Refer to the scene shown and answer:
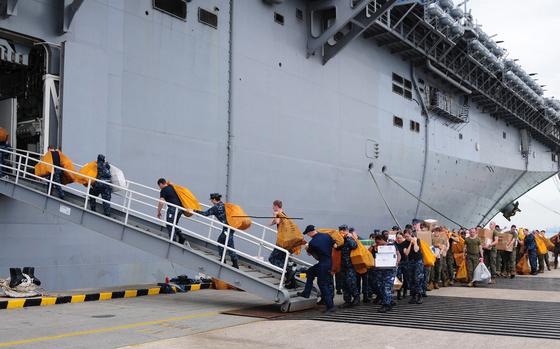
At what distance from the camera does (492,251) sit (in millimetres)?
16562

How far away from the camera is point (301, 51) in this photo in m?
17.1

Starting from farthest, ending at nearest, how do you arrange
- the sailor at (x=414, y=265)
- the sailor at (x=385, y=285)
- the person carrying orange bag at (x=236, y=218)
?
the sailor at (x=414, y=265)
the person carrying orange bag at (x=236, y=218)
the sailor at (x=385, y=285)

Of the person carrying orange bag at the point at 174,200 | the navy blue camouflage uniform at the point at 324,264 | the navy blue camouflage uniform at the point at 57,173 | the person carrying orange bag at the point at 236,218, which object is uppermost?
the navy blue camouflage uniform at the point at 57,173

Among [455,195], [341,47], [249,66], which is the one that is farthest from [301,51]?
[455,195]

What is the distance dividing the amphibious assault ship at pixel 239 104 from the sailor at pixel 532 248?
15.1 feet

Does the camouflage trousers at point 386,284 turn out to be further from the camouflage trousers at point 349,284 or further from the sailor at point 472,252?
the sailor at point 472,252

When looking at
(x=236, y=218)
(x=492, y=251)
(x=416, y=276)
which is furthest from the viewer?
(x=492, y=251)

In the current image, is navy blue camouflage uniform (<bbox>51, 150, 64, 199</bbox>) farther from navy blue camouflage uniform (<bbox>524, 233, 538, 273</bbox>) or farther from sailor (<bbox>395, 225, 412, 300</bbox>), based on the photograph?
navy blue camouflage uniform (<bbox>524, 233, 538, 273</bbox>)

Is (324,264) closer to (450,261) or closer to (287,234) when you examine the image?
(287,234)

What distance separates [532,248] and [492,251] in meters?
2.71

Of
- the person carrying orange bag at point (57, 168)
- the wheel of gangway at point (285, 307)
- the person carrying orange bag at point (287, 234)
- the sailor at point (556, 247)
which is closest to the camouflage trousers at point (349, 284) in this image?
the person carrying orange bag at point (287, 234)

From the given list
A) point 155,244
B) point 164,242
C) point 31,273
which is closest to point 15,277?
point 31,273

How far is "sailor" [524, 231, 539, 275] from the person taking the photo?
18.1 meters

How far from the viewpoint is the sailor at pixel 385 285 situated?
944 centimetres
